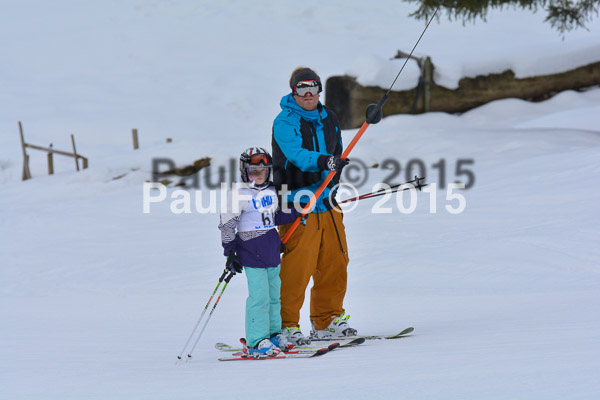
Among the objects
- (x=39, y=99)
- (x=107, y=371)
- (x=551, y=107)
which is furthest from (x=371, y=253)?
(x=39, y=99)

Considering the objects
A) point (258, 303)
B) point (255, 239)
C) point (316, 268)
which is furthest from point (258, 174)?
point (316, 268)

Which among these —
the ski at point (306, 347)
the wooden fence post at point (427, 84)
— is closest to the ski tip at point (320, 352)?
the ski at point (306, 347)

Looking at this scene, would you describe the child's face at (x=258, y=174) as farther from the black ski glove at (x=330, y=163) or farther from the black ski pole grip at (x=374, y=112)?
the black ski pole grip at (x=374, y=112)

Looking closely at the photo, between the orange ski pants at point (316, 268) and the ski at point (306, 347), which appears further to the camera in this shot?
the orange ski pants at point (316, 268)

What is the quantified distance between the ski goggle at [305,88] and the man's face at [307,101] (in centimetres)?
2

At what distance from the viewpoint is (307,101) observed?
492cm

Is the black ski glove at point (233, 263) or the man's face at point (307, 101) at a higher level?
the man's face at point (307, 101)

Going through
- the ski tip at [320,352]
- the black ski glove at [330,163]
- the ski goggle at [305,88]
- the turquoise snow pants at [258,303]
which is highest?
the ski goggle at [305,88]

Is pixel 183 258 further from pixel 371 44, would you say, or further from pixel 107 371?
pixel 371 44

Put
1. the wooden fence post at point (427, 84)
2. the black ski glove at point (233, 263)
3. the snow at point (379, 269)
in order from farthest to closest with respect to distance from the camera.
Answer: the wooden fence post at point (427, 84) < the black ski glove at point (233, 263) < the snow at point (379, 269)

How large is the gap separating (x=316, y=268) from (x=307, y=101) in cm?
125

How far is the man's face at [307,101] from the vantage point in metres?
4.91

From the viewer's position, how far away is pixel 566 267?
685cm

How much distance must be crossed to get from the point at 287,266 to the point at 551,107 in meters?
11.7
